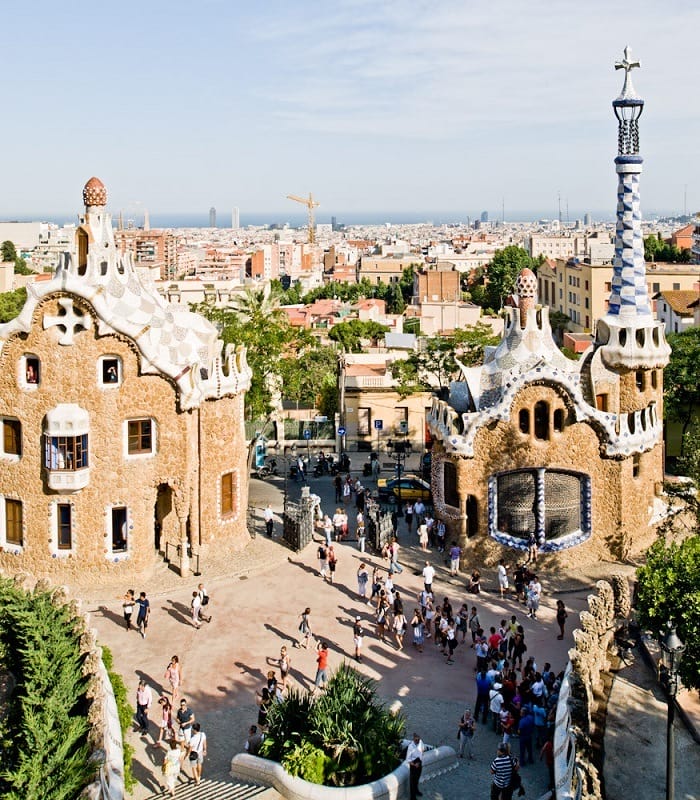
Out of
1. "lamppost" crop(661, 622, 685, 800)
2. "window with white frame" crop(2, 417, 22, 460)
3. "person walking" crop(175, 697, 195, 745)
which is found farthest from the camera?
"window with white frame" crop(2, 417, 22, 460)

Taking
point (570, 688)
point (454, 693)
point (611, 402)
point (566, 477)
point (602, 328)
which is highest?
point (602, 328)

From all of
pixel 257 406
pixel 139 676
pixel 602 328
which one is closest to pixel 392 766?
pixel 139 676

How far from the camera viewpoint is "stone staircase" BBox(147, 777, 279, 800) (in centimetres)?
1916

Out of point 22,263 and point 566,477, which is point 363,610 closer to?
point 566,477

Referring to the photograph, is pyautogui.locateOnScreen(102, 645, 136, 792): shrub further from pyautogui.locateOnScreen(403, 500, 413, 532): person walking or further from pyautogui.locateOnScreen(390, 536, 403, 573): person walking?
pyautogui.locateOnScreen(403, 500, 413, 532): person walking

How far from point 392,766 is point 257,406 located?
24.7 m

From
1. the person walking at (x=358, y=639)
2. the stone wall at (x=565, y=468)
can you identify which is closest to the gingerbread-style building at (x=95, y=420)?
the person walking at (x=358, y=639)

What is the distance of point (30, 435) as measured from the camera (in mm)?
31484

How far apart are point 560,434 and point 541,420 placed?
783mm

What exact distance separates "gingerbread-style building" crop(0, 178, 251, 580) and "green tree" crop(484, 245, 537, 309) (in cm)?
9046

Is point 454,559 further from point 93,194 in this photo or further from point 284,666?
point 93,194

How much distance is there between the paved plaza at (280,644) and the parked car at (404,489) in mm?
4651

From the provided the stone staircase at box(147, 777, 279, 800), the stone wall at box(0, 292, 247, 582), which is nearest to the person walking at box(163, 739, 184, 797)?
the stone staircase at box(147, 777, 279, 800)

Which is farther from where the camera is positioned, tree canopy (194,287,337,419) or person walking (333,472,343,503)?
tree canopy (194,287,337,419)
